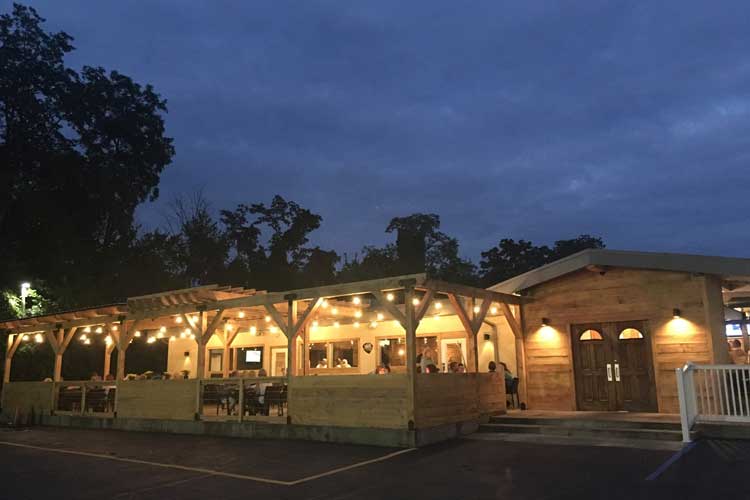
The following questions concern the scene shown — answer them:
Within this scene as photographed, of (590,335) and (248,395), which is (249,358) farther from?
(590,335)

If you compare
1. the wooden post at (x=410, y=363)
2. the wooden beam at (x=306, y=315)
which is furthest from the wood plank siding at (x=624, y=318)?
the wooden beam at (x=306, y=315)

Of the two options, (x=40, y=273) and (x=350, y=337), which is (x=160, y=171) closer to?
(x=40, y=273)

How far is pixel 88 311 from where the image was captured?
15.3 m

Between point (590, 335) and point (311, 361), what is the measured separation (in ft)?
28.7

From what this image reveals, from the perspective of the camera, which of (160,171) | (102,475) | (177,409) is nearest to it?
(102,475)

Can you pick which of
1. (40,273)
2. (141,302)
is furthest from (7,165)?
(141,302)

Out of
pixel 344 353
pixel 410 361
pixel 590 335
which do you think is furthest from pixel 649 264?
pixel 344 353

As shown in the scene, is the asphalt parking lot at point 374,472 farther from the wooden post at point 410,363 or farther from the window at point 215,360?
the window at point 215,360

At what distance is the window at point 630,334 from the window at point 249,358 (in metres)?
11.5

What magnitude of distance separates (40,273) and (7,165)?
187 inches

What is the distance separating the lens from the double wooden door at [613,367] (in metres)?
11.7

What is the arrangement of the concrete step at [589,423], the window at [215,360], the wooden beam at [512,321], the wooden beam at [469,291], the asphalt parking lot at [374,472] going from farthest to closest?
the window at [215,360] < the wooden beam at [512,321] < the wooden beam at [469,291] < the concrete step at [589,423] < the asphalt parking lot at [374,472]

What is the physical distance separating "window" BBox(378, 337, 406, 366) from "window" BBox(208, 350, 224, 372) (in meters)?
6.64

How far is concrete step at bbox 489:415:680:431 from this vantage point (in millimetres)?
9609
